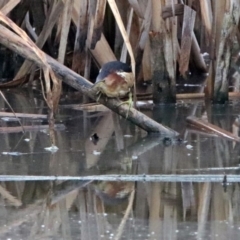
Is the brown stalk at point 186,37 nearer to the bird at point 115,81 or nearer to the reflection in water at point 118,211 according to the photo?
the bird at point 115,81

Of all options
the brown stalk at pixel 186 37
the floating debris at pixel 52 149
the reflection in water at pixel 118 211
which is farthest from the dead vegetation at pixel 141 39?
the reflection in water at pixel 118 211

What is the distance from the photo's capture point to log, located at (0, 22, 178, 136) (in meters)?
3.71

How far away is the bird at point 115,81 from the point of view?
3951 millimetres

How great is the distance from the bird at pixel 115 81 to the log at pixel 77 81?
0.04m

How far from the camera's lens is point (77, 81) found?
397 centimetres

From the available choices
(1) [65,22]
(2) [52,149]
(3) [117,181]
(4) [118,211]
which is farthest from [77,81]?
(1) [65,22]

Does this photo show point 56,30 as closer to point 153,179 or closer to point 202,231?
point 153,179

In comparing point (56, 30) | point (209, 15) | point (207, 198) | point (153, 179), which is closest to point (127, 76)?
point (153, 179)

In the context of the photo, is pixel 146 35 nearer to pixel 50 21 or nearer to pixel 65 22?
pixel 65 22

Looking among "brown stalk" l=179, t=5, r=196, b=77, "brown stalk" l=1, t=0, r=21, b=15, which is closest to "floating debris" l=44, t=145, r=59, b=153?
"brown stalk" l=1, t=0, r=21, b=15

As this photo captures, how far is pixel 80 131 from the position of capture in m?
4.44

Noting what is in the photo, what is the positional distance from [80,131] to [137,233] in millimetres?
1873

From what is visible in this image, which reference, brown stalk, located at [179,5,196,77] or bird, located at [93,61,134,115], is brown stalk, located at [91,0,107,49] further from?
brown stalk, located at [179,5,196,77]

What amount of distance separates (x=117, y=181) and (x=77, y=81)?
Answer: 807 mm
